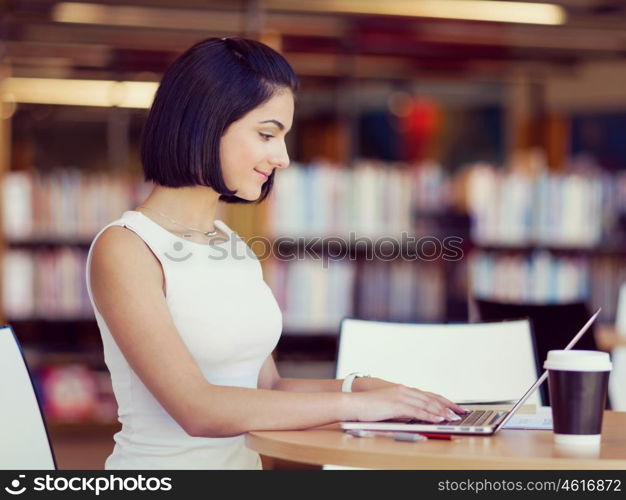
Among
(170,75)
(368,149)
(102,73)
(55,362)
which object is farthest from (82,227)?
(368,149)

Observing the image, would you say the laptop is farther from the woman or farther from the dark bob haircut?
the dark bob haircut

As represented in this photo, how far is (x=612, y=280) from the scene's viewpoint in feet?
17.0

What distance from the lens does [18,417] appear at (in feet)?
5.94

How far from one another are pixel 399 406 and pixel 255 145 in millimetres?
540

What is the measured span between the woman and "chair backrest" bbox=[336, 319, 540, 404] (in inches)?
16.3

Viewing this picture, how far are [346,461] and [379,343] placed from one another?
976 mm

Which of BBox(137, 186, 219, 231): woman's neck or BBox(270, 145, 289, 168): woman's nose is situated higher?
BBox(270, 145, 289, 168): woman's nose

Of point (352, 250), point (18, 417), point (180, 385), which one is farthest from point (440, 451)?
point (352, 250)

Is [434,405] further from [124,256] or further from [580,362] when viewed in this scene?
[124,256]

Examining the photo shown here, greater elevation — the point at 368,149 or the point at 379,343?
the point at 368,149

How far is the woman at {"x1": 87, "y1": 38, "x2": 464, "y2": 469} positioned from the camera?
5.40ft

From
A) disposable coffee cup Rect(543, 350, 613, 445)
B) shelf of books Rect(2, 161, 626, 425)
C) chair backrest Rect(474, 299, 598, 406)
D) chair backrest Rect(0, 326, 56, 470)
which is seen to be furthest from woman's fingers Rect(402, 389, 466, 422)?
shelf of books Rect(2, 161, 626, 425)

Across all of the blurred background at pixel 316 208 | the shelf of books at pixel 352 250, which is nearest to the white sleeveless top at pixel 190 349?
the blurred background at pixel 316 208

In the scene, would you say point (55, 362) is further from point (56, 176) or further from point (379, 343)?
point (379, 343)
